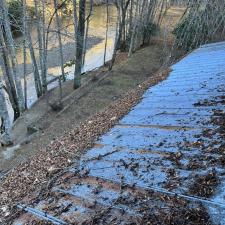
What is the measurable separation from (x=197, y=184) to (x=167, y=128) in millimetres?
2143

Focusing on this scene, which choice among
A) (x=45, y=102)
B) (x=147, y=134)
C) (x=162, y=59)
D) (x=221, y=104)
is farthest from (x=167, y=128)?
(x=162, y=59)

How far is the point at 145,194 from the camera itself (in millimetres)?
4141

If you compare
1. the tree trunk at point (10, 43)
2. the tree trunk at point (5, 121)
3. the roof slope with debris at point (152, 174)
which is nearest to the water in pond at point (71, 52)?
the tree trunk at point (10, 43)

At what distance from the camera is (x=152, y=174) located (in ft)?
14.9

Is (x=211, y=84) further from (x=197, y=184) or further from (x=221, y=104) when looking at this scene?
(x=197, y=184)

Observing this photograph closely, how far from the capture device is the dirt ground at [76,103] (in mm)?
13688

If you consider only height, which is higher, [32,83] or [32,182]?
[32,182]

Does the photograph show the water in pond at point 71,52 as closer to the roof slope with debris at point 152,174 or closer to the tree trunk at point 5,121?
the tree trunk at point 5,121

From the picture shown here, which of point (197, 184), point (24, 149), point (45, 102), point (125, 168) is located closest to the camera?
point (197, 184)

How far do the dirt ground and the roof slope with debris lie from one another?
6333mm

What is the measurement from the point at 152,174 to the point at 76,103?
1311 centimetres

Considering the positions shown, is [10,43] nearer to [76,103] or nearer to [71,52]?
[76,103]

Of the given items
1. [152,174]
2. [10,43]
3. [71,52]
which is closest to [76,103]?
[10,43]

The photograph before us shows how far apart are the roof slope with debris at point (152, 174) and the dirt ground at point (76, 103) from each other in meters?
6.33
